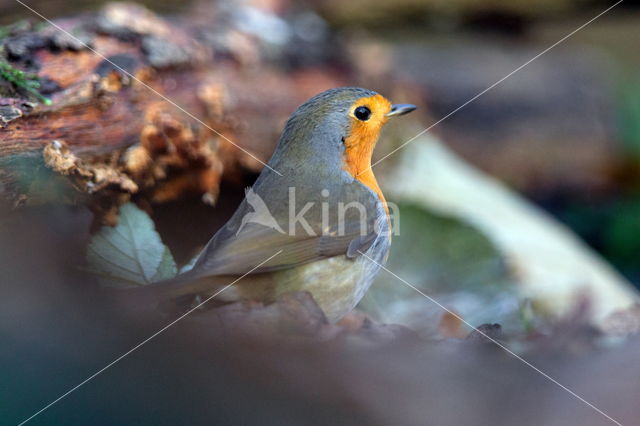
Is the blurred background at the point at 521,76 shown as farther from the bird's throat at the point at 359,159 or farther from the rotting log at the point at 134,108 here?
the bird's throat at the point at 359,159

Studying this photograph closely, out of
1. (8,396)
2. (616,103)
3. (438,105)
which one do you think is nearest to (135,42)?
(8,396)

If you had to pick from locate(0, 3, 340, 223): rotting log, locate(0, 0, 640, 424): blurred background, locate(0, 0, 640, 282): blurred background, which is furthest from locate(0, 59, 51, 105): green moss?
locate(0, 0, 640, 282): blurred background

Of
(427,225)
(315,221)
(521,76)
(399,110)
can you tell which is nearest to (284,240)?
(315,221)

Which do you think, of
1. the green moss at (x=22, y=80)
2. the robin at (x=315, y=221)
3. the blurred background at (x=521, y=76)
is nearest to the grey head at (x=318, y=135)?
the robin at (x=315, y=221)

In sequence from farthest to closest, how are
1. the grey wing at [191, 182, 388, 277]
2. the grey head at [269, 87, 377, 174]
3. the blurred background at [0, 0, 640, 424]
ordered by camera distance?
the grey head at [269, 87, 377, 174] → the grey wing at [191, 182, 388, 277] → the blurred background at [0, 0, 640, 424]

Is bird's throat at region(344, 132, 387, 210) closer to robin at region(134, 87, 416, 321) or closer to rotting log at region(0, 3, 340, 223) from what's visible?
robin at region(134, 87, 416, 321)

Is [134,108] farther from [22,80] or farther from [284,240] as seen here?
[284,240]

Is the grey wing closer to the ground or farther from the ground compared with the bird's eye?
closer to the ground

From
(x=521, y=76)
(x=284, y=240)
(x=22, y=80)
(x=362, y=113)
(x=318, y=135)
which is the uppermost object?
(x=521, y=76)
